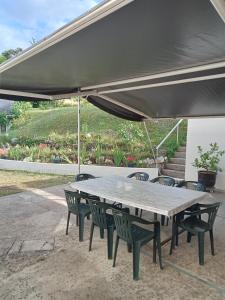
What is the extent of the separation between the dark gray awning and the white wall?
1497 mm

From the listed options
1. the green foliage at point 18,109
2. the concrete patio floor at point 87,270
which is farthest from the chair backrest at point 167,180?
the green foliage at point 18,109

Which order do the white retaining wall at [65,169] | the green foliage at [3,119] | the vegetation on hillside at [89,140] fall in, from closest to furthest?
the white retaining wall at [65,169] → the vegetation on hillside at [89,140] → the green foliage at [3,119]

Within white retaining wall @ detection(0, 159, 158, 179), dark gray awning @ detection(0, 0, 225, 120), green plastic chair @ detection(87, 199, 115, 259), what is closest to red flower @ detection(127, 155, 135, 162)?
white retaining wall @ detection(0, 159, 158, 179)

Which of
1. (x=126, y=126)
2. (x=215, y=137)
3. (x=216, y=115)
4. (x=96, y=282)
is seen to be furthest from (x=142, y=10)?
(x=126, y=126)

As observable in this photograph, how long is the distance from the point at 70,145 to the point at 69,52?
8026 mm

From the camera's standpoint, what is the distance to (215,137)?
7.65m

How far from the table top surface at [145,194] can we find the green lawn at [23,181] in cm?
342

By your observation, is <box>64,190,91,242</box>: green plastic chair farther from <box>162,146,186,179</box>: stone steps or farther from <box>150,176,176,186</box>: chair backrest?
<box>162,146,186,179</box>: stone steps

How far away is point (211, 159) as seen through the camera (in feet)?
24.2

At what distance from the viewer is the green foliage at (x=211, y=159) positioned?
24.1 ft

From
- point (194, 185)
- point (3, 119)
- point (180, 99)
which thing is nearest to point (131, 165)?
point (180, 99)

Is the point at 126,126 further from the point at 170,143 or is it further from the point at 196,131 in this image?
the point at 196,131

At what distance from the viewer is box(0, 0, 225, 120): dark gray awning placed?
6.71ft

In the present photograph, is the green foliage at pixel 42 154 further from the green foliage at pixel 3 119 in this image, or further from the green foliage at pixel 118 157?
the green foliage at pixel 3 119
